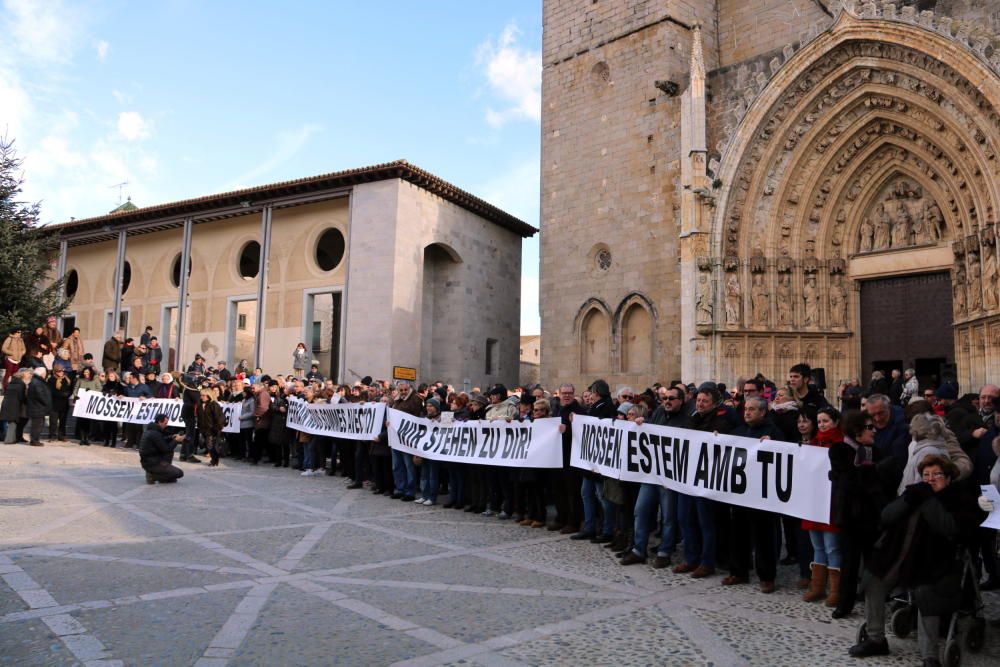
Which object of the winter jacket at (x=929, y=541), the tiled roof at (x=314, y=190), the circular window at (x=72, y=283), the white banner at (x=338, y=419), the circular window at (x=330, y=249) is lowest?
the winter jacket at (x=929, y=541)

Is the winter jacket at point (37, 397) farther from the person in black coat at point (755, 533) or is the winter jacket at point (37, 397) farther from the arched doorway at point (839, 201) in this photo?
the person in black coat at point (755, 533)

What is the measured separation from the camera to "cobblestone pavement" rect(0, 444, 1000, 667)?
4.44 m

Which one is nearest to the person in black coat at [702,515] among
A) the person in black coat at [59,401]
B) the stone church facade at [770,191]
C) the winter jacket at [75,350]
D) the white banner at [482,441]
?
the white banner at [482,441]

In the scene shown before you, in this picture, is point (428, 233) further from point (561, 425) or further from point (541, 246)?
point (561, 425)

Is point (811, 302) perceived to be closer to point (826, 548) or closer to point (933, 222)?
point (933, 222)

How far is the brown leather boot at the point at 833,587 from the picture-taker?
5.70 meters

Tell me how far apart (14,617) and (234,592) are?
55.1 inches

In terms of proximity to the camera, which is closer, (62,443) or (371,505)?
(371,505)

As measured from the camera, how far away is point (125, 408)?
16797mm

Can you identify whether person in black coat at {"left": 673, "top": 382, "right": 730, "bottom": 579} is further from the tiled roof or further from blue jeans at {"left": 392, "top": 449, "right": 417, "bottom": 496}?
the tiled roof

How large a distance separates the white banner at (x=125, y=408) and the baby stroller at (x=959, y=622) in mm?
14768

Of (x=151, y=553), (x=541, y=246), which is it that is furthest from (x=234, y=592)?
(x=541, y=246)

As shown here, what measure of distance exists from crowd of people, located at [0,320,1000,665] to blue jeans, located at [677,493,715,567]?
12mm

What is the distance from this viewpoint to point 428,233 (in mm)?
24859
